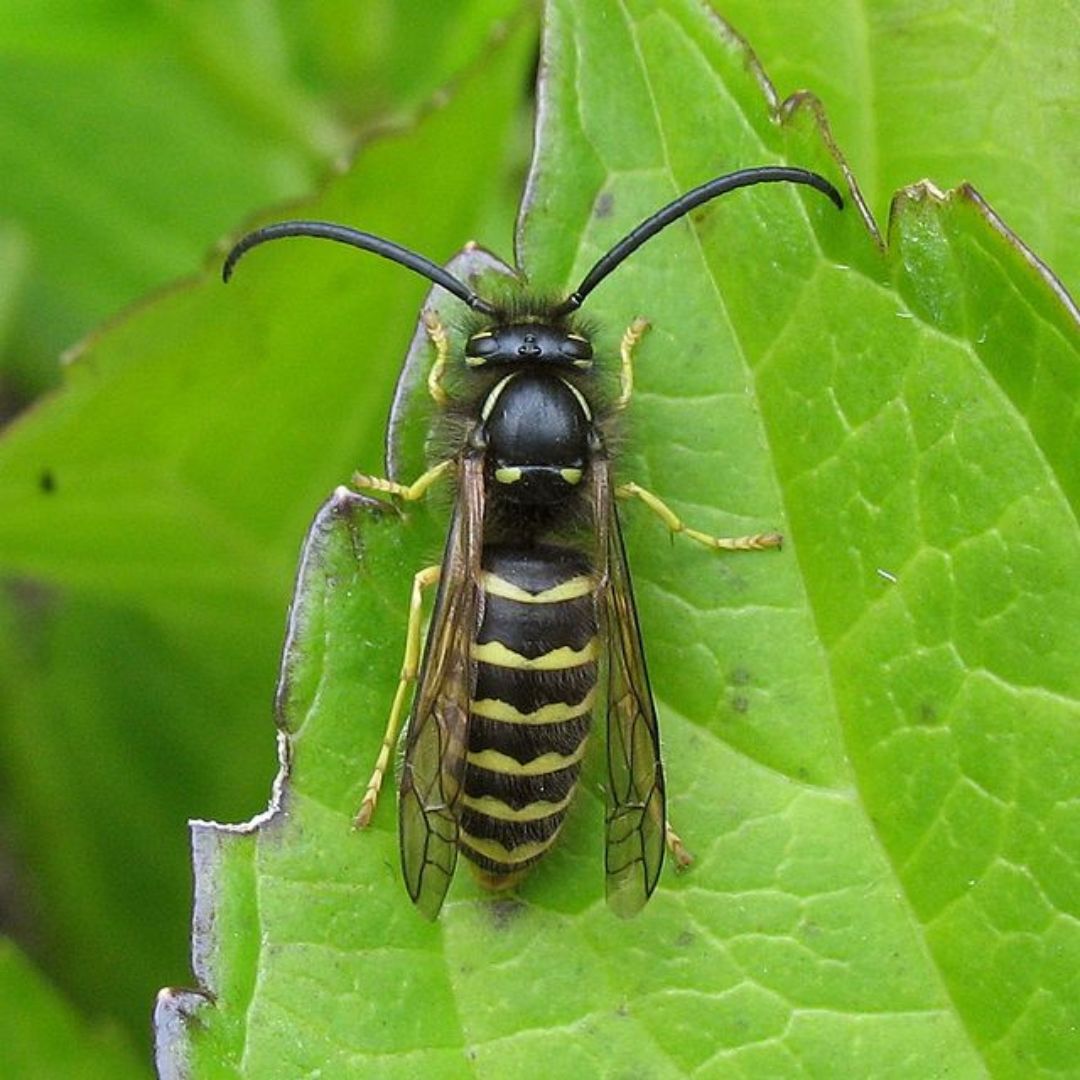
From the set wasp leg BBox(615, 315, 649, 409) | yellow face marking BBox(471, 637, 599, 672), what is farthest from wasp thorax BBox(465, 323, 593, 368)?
yellow face marking BBox(471, 637, 599, 672)

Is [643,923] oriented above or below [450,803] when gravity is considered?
below

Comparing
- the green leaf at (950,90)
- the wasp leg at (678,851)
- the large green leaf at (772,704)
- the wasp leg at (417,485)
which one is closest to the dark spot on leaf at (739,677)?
the large green leaf at (772,704)

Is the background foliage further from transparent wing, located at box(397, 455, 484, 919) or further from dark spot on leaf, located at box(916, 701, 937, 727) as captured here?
transparent wing, located at box(397, 455, 484, 919)

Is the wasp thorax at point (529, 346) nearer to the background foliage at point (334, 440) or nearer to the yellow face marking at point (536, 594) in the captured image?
the background foliage at point (334, 440)

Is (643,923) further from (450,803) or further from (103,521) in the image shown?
(103,521)

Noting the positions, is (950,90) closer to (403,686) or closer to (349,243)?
(349,243)

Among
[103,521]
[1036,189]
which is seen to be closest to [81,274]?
[103,521]
